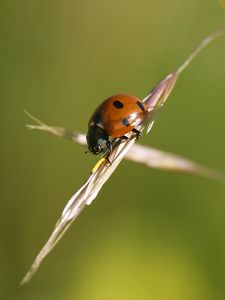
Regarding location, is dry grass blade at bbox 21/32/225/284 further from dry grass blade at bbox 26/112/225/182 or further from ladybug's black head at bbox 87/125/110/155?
ladybug's black head at bbox 87/125/110/155

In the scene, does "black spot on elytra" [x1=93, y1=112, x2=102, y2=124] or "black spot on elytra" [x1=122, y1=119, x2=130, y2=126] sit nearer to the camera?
"black spot on elytra" [x1=122, y1=119, x2=130, y2=126]

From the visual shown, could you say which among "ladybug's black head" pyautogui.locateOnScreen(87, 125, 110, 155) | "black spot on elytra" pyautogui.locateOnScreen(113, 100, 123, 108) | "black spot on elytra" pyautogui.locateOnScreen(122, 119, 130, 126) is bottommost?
"black spot on elytra" pyautogui.locateOnScreen(122, 119, 130, 126)

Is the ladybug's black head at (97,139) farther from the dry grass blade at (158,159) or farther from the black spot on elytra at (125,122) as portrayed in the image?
the dry grass blade at (158,159)

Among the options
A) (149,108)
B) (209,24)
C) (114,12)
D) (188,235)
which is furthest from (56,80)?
(149,108)

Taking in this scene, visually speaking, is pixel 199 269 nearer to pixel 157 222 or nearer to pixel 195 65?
pixel 157 222

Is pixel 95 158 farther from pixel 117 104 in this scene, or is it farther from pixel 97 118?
pixel 117 104

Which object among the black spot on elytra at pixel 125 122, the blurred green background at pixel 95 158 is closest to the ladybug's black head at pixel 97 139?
the black spot on elytra at pixel 125 122

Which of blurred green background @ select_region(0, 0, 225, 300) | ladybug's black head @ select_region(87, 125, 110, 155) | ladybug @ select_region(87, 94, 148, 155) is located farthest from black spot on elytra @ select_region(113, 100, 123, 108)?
blurred green background @ select_region(0, 0, 225, 300)

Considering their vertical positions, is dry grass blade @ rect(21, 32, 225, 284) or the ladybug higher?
the ladybug
